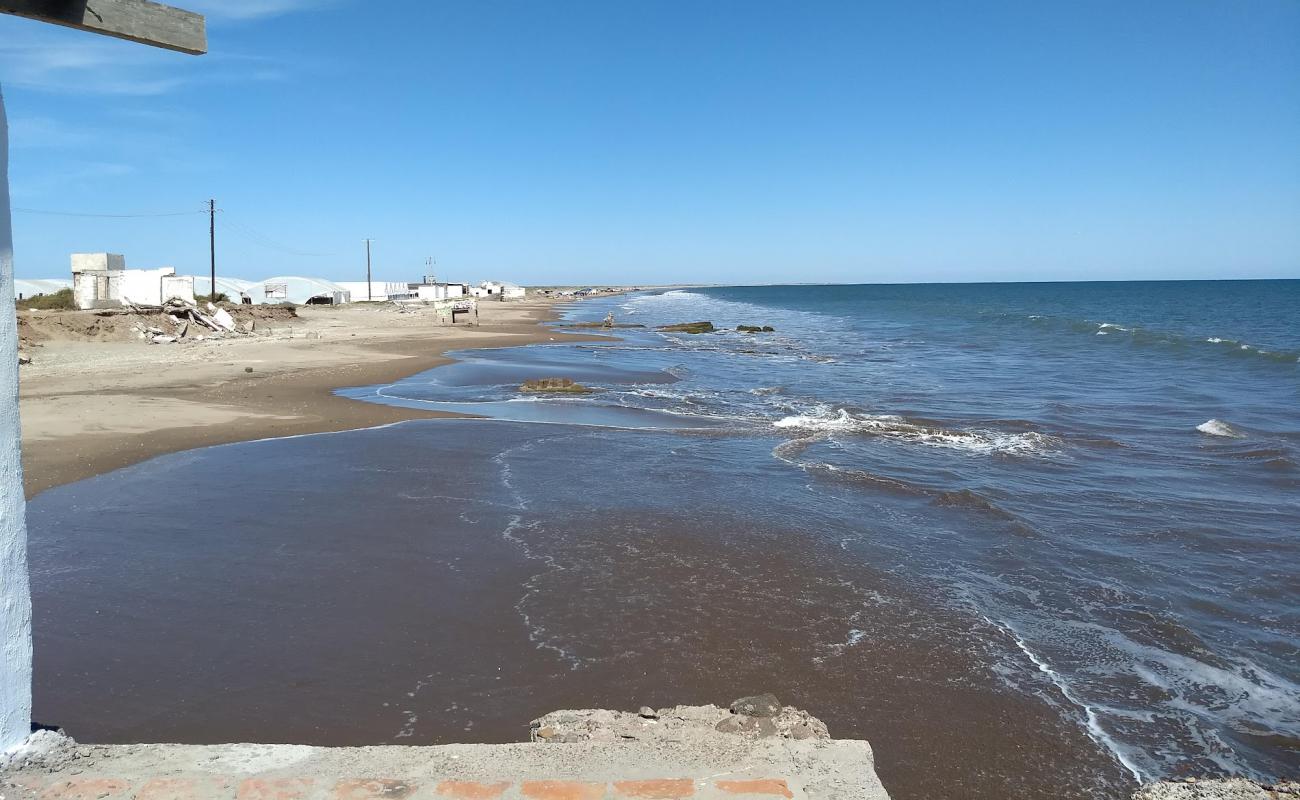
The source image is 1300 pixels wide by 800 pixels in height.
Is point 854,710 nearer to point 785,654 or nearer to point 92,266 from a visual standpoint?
point 785,654

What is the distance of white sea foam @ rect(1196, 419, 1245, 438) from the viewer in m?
14.1

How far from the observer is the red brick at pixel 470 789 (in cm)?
277

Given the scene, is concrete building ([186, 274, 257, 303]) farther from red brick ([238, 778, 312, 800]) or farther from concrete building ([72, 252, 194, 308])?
red brick ([238, 778, 312, 800])

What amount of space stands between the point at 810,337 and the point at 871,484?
33118 millimetres

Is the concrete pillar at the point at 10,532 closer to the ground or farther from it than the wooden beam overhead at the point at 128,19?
closer to the ground

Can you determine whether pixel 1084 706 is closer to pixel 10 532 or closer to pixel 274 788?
pixel 274 788

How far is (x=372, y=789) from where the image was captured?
2795 mm

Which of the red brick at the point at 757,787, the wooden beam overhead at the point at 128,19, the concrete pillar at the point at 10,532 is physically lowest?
the red brick at the point at 757,787

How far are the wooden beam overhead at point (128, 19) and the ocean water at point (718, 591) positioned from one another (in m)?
3.43

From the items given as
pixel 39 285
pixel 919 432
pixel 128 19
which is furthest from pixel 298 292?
pixel 128 19

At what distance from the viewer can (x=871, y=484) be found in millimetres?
10289

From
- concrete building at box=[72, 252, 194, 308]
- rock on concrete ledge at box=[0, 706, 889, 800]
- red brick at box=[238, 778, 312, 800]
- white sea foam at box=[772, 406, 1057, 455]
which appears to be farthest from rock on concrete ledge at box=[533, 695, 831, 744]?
concrete building at box=[72, 252, 194, 308]

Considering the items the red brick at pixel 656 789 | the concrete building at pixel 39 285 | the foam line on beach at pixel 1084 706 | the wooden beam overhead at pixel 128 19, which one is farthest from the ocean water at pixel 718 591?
the concrete building at pixel 39 285

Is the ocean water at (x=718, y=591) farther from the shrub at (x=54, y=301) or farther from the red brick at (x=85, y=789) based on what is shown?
the shrub at (x=54, y=301)
